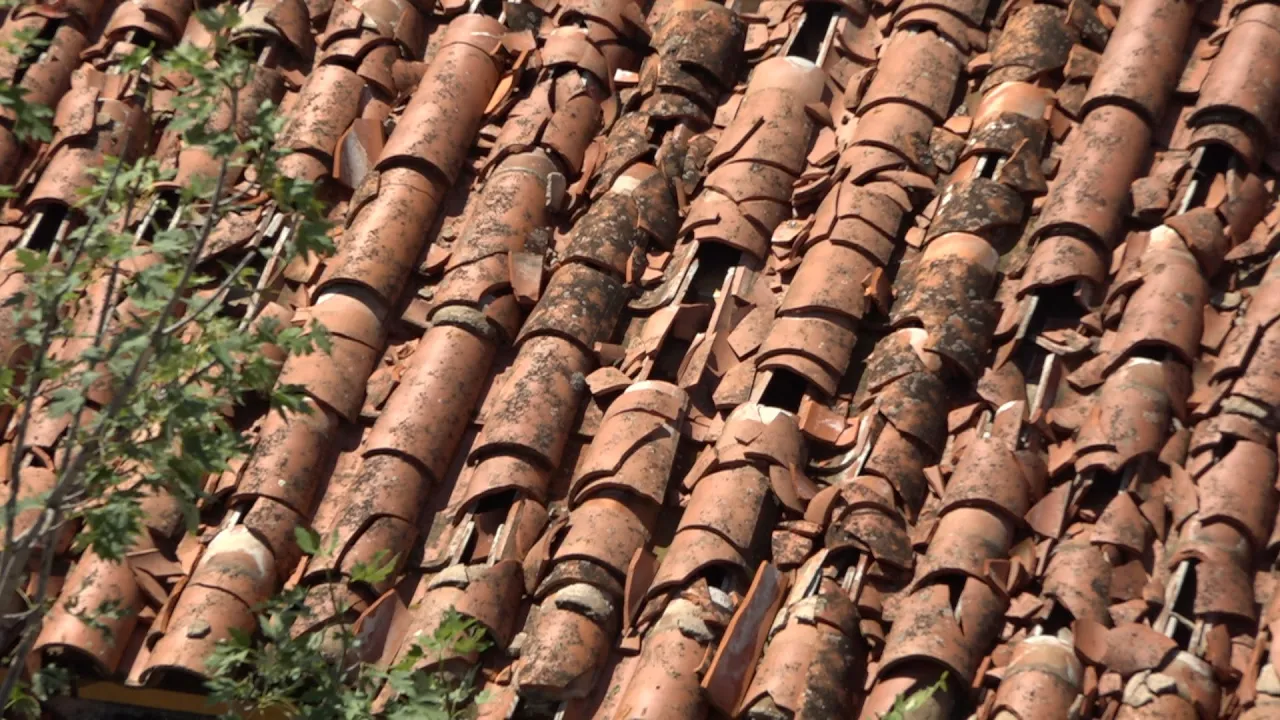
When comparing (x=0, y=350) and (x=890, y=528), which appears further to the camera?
(x=0, y=350)

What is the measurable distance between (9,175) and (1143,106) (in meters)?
4.25

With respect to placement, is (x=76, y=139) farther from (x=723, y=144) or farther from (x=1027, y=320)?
(x=1027, y=320)

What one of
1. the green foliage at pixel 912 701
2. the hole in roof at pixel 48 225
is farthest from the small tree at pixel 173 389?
the hole in roof at pixel 48 225

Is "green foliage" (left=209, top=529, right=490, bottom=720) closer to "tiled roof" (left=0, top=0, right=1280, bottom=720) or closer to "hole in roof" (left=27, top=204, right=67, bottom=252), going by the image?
"tiled roof" (left=0, top=0, right=1280, bottom=720)

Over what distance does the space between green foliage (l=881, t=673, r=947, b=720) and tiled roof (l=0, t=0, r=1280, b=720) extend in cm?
5

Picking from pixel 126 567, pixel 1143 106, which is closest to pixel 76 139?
pixel 126 567

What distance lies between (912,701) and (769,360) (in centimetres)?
161

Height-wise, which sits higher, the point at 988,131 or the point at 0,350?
the point at 988,131

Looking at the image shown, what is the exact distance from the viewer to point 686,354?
746 centimetres

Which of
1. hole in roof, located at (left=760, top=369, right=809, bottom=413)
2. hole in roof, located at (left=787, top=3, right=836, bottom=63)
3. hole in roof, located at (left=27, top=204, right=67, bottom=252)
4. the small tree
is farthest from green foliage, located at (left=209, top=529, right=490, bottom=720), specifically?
hole in roof, located at (left=787, top=3, right=836, bottom=63)

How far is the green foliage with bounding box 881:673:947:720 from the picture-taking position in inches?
221

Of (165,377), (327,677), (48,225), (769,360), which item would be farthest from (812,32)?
(327,677)

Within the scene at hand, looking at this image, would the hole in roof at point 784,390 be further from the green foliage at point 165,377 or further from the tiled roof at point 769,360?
the green foliage at point 165,377

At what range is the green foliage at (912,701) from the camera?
18.4 feet
